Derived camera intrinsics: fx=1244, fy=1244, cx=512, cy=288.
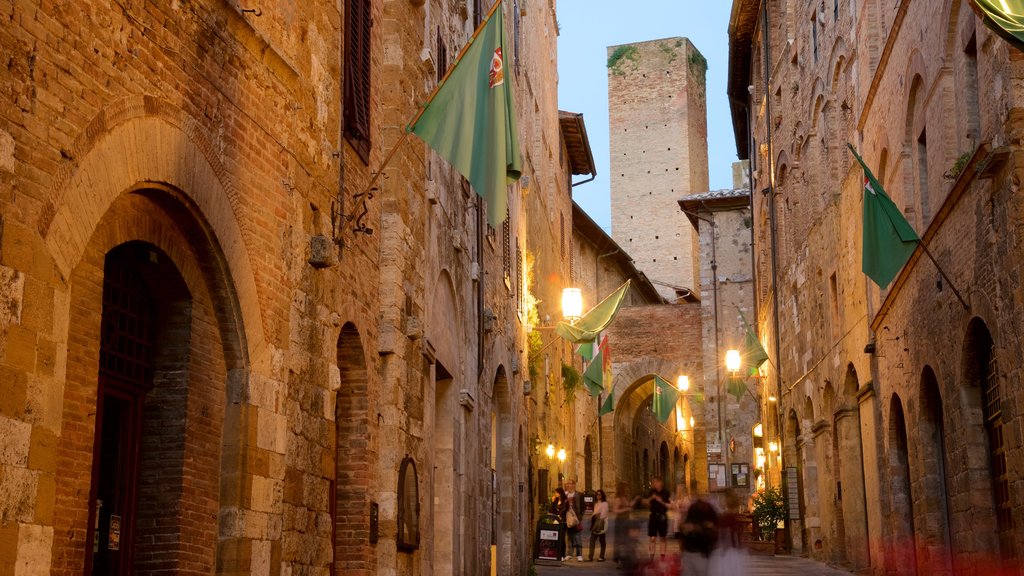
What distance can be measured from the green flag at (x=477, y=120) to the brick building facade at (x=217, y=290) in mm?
746

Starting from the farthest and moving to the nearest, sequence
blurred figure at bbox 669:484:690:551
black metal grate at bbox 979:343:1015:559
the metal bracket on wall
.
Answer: blurred figure at bbox 669:484:690:551, black metal grate at bbox 979:343:1015:559, the metal bracket on wall

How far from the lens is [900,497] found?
615 inches

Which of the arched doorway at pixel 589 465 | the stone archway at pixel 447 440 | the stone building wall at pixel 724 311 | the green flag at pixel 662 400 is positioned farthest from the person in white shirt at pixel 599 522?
the stone building wall at pixel 724 311

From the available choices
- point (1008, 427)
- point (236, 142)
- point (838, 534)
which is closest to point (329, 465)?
point (236, 142)

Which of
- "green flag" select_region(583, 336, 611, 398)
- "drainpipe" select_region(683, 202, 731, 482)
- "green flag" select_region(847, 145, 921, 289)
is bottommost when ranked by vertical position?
"green flag" select_region(847, 145, 921, 289)

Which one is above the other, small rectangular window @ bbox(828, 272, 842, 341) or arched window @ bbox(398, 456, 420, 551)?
small rectangular window @ bbox(828, 272, 842, 341)

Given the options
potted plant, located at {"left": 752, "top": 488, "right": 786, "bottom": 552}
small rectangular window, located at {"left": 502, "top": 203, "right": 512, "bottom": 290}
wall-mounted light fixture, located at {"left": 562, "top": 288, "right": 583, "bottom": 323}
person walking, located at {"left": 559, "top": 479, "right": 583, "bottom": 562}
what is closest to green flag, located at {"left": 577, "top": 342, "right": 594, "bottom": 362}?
person walking, located at {"left": 559, "top": 479, "right": 583, "bottom": 562}

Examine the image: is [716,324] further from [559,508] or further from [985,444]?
[985,444]

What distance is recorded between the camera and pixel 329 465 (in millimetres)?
9336

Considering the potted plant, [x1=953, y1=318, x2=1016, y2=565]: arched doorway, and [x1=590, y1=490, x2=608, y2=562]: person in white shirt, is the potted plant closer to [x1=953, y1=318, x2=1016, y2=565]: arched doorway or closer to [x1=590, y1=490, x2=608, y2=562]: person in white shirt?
[x1=590, y1=490, x2=608, y2=562]: person in white shirt

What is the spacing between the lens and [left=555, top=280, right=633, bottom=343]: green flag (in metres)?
19.6

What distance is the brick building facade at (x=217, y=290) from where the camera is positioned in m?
5.32

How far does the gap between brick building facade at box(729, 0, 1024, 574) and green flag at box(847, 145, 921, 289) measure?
0.43 metres

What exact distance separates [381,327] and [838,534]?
41.3 ft
